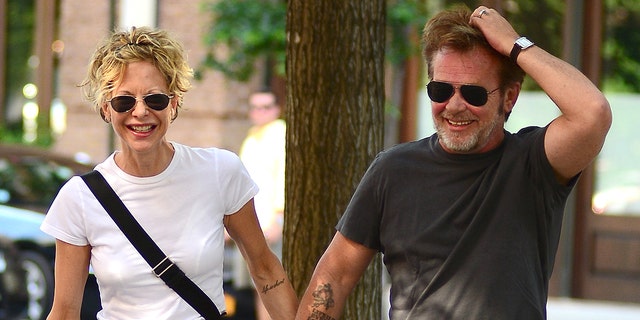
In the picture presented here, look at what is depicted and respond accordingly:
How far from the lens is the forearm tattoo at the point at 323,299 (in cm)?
368

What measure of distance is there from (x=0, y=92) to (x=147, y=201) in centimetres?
1118

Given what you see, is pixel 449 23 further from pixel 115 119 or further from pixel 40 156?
pixel 40 156

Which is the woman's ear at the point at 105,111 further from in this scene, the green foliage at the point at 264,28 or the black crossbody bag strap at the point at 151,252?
the green foliage at the point at 264,28

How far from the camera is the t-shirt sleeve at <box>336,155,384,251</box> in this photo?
11.6 ft

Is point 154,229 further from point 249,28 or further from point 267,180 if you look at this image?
point 249,28

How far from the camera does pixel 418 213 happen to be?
11.4 feet

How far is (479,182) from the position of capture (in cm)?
343

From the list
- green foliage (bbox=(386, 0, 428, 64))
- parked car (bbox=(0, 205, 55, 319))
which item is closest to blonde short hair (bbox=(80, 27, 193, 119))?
parked car (bbox=(0, 205, 55, 319))

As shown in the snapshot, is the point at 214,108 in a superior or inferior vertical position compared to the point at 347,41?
inferior

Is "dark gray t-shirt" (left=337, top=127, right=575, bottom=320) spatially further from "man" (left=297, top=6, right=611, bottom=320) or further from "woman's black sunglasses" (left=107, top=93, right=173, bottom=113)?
"woman's black sunglasses" (left=107, top=93, right=173, bottom=113)

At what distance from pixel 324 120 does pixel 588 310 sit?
6.40 meters

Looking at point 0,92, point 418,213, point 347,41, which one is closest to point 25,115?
point 0,92

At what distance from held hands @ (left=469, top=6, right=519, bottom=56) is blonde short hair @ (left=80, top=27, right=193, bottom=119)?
91 centimetres

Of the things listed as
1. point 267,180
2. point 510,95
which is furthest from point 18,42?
point 510,95
